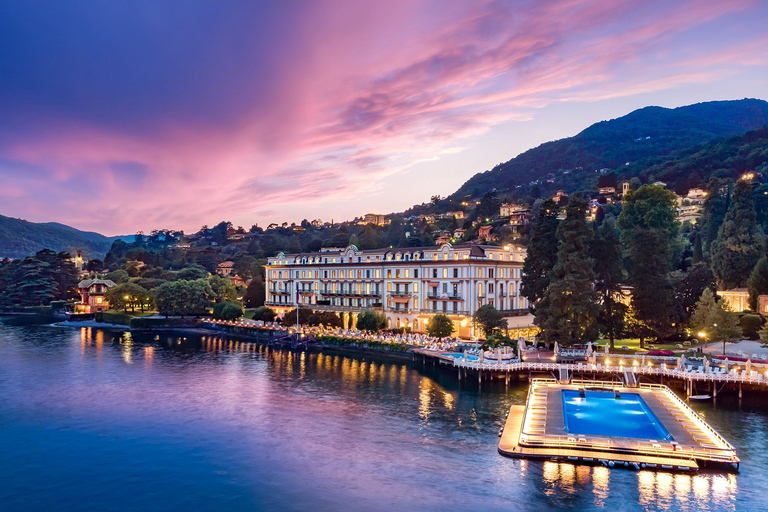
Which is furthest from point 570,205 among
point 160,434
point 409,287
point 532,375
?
point 160,434

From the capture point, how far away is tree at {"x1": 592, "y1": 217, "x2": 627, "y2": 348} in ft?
224

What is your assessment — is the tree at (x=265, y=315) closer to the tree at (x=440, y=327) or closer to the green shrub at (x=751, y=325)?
the tree at (x=440, y=327)

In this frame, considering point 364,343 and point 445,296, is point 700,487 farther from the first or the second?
point 445,296

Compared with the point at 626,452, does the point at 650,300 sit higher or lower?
higher

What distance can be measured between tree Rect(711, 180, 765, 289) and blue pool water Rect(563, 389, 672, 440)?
50470mm

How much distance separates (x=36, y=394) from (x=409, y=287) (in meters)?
55.6

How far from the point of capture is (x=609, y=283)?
230 ft

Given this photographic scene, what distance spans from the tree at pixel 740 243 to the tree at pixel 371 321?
5417 cm

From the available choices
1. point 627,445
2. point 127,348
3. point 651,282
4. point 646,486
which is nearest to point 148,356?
point 127,348

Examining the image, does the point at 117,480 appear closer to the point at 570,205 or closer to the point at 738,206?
the point at 570,205

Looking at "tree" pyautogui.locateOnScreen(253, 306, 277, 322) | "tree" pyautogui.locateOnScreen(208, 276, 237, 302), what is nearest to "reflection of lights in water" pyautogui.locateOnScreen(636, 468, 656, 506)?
"tree" pyautogui.locateOnScreen(253, 306, 277, 322)

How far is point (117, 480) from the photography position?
3384cm

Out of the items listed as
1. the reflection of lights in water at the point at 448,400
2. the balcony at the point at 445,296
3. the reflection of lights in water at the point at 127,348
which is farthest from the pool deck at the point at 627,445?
the reflection of lights in water at the point at 127,348

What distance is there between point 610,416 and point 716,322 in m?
27.5
